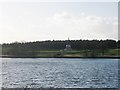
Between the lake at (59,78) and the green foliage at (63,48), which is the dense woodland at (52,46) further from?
the lake at (59,78)

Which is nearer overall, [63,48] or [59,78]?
[59,78]

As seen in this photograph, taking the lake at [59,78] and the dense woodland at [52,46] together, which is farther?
the dense woodland at [52,46]

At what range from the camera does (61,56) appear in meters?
168

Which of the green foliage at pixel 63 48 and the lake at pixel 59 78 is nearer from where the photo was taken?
the lake at pixel 59 78

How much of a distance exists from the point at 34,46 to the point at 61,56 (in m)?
14.8

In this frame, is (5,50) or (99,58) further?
(5,50)

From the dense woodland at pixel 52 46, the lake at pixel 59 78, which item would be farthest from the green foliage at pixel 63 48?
the lake at pixel 59 78

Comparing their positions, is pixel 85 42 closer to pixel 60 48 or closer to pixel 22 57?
pixel 60 48

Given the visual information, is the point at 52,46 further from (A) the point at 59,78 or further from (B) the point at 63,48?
(A) the point at 59,78

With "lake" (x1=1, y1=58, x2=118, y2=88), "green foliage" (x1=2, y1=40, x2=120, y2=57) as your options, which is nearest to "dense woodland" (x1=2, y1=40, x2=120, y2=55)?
"green foliage" (x1=2, y1=40, x2=120, y2=57)

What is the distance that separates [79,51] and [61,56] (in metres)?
10.5

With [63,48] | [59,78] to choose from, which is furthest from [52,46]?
[59,78]

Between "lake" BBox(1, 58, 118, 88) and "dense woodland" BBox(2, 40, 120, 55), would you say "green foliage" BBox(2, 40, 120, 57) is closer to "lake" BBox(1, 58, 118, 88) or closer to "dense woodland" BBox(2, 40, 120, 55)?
"dense woodland" BBox(2, 40, 120, 55)

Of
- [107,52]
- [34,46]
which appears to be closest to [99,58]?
[107,52]
